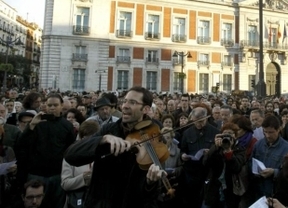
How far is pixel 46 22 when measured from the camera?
29.9 meters

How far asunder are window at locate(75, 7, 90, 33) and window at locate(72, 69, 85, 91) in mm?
3750

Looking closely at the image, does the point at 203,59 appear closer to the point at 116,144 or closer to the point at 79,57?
the point at 79,57

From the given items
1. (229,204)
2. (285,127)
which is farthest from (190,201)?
(285,127)

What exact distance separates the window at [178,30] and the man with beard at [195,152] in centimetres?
2921

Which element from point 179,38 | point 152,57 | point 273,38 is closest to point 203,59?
point 179,38

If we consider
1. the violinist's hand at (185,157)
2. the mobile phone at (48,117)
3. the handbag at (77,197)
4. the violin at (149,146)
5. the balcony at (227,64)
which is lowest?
the handbag at (77,197)

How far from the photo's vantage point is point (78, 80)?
30.2m

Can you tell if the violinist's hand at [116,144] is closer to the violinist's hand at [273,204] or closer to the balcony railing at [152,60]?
the violinist's hand at [273,204]

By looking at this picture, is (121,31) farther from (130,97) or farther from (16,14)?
(16,14)

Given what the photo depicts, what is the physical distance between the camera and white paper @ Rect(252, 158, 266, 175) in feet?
12.9

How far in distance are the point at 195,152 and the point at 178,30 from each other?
2994cm

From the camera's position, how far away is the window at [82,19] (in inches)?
1199

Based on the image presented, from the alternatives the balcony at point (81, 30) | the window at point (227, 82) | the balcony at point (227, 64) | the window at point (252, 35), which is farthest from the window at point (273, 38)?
the balcony at point (81, 30)

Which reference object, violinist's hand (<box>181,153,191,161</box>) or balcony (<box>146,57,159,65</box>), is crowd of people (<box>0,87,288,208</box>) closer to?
violinist's hand (<box>181,153,191,161</box>)
